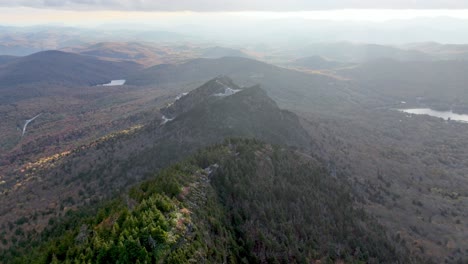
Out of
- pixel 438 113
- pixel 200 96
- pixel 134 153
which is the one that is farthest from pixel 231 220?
pixel 438 113

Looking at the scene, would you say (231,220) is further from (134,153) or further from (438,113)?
(438,113)

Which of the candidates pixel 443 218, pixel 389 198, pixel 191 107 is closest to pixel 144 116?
pixel 191 107

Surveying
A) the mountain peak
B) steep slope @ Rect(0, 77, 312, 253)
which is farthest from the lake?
steep slope @ Rect(0, 77, 312, 253)

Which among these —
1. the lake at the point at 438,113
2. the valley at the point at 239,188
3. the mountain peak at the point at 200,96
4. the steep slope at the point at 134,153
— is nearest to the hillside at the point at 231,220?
the valley at the point at 239,188

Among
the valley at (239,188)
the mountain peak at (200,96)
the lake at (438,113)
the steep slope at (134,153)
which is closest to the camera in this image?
the valley at (239,188)

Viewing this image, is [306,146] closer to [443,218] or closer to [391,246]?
[443,218]

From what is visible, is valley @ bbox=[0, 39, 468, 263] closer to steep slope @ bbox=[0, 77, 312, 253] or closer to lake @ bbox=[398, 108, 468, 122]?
steep slope @ bbox=[0, 77, 312, 253]

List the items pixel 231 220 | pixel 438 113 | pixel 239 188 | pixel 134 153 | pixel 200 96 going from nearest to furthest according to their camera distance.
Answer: pixel 231 220, pixel 239 188, pixel 134 153, pixel 200 96, pixel 438 113

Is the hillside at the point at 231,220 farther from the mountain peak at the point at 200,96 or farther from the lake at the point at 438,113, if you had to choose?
the lake at the point at 438,113
